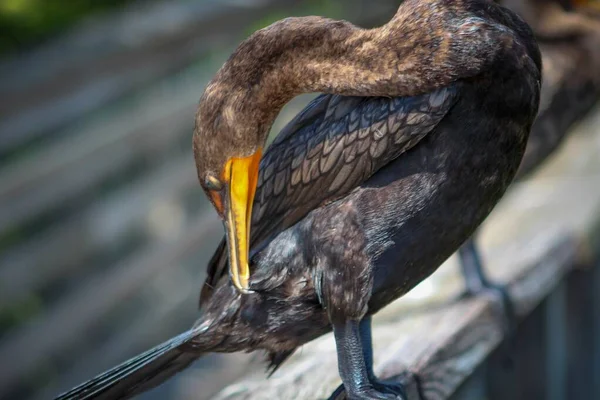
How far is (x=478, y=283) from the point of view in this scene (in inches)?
107

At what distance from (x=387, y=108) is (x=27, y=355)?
9.35 ft

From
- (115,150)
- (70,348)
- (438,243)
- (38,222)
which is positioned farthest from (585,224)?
(38,222)

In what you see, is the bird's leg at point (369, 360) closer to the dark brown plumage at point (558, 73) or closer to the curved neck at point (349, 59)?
the curved neck at point (349, 59)

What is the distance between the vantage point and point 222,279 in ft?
6.88

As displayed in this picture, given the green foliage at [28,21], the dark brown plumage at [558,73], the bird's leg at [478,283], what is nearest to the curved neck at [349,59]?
the bird's leg at [478,283]

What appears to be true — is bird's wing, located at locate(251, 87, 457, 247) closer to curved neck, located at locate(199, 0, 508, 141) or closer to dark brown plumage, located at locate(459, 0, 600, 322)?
curved neck, located at locate(199, 0, 508, 141)

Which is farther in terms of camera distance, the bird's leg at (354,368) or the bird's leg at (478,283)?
the bird's leg at (478,283)

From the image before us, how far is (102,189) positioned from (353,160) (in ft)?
11.6

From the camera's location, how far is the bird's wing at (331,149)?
1838 mm

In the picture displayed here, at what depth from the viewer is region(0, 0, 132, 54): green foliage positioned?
5.38 m

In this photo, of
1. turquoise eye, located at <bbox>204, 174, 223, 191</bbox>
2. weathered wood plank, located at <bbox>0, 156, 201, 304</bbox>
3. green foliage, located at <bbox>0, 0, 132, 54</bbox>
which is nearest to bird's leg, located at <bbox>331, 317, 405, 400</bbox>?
turquoise eye, located at <bbox>204, 174, 223, 191</bbox>

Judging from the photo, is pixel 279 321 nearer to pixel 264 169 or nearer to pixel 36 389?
pixel 264 169

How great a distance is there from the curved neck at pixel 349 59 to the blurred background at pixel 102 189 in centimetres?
215

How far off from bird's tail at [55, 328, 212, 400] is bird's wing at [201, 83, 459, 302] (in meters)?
0.19
